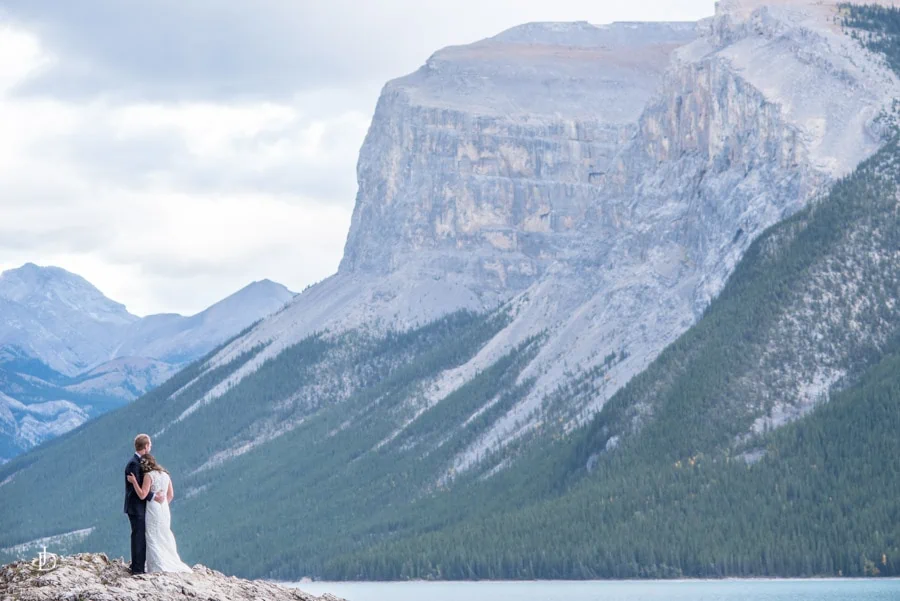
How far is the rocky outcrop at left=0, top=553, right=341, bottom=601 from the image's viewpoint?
152ft

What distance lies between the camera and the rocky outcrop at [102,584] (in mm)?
46281

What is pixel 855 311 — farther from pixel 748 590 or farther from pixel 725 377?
pixel 748 590

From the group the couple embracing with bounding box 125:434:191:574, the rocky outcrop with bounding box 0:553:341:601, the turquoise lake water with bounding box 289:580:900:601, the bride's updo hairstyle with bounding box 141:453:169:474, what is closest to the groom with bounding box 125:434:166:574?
the couple embracing with bounding box 125:434:191:574

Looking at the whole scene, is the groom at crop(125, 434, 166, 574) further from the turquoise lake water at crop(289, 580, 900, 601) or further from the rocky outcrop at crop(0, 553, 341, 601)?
the turquoise lake water at crop(289, 580, 900, 601)

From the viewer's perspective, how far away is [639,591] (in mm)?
149125

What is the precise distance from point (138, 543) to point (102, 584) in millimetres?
1920

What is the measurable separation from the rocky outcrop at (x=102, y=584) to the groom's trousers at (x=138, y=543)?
406mm

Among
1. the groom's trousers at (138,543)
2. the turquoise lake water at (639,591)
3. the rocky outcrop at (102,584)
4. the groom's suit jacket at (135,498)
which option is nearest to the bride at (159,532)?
the groom's trousers at (138,543)

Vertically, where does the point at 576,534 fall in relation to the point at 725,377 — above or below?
below

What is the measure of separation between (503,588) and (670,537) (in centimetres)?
1752

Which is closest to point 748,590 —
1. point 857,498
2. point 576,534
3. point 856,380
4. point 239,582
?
point 857,498

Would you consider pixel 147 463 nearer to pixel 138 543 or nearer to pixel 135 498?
pixel 135 498

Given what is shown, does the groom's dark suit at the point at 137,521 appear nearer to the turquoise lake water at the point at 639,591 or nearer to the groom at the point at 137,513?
the groom at the point at 137,513

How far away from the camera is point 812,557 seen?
158 meters
